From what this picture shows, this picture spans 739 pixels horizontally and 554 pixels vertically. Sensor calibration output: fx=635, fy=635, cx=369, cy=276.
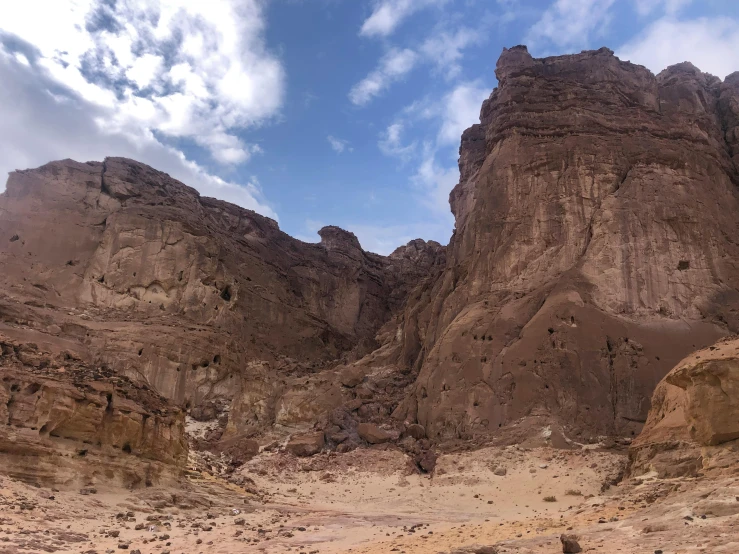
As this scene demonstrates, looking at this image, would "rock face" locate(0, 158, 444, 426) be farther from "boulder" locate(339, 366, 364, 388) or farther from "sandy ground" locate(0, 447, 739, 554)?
"sandy ground" locate(0, 447, 739, 554)

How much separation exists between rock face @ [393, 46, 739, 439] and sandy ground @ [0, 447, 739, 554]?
441 centimetres

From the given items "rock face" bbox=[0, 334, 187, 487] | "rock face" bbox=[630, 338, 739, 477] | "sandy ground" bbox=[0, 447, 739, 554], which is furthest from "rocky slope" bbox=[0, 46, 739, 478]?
"rock face" bbox=[630, 338, 739, 477]

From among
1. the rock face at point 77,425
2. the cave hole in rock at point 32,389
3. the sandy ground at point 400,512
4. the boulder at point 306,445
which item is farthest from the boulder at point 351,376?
the cave hole in rock at point 32,389

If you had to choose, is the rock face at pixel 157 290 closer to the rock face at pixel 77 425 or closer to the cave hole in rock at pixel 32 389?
the rock face at pixel 77 425

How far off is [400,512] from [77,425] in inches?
505

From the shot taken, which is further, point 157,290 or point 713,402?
point 157,290

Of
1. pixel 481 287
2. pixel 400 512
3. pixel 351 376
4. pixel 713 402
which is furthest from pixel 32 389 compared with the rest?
pixel 481 287

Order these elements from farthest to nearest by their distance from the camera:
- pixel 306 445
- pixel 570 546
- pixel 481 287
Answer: pixel 481 287, pixel 306 445, pixel 570 546

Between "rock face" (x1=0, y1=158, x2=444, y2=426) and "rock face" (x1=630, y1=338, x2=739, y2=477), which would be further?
"rock face" (x1=0, y1=158, x2=444, y2=426)

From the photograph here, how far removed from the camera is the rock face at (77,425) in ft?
59.0

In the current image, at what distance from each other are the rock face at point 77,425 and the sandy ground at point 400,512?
105 centimetres

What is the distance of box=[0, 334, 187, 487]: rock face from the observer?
17984 mm

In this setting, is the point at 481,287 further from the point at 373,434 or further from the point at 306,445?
the point at 306,445

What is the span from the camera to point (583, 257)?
3853 cm
